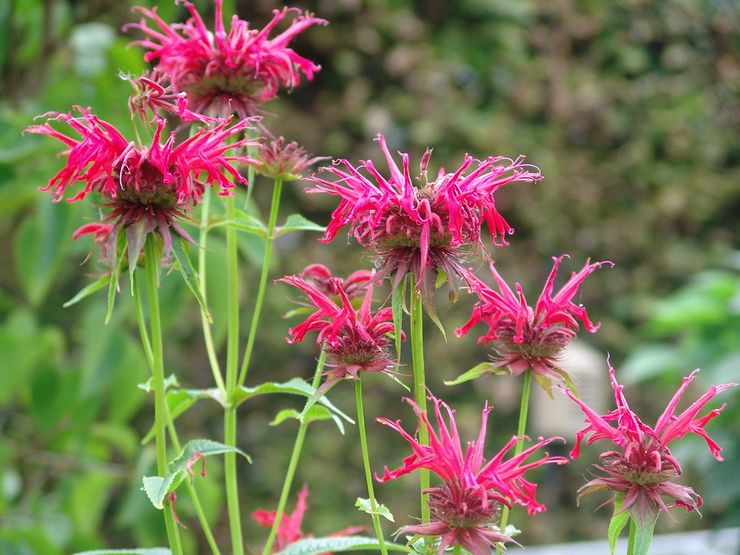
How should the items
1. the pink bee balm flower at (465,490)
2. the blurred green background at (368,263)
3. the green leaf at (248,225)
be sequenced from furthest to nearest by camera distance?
the blurred green background at (368,263), the green leaf at (248,225), the pink bee balm flower at (465,490)

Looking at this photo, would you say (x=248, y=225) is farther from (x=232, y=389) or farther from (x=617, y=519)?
(x=617, y=519)

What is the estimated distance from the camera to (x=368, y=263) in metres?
1.65

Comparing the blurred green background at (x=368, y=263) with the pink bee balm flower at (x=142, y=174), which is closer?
the pink bee balm flower at (x=142, y=174)

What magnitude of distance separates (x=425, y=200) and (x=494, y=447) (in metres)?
2.34

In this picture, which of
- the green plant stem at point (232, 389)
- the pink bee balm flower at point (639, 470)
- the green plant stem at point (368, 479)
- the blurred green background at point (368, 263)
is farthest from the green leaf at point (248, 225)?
the blurred green background at point (368, 263)

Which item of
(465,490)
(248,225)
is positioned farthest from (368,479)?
(248,225)

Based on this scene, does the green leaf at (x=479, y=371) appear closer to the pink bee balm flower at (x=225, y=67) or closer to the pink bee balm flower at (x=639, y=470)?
the pink bee balm flower at (x=639, y=470)

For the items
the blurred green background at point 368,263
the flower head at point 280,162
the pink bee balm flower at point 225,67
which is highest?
the pink bee balm flower at point 225,67

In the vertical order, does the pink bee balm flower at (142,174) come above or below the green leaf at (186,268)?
above

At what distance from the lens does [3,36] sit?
1.32m

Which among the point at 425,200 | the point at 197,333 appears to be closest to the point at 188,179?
the point at 425,200

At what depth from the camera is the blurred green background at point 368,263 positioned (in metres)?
1.33

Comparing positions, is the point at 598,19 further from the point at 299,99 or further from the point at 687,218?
the point at 299,99

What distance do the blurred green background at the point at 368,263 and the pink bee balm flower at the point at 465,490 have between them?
561 mm
